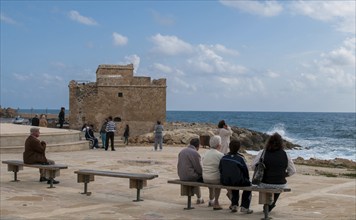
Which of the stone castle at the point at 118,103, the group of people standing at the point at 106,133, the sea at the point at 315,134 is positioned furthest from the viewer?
the sea at the point at 315,134

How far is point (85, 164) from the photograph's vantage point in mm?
13898

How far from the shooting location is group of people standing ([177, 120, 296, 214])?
7.21 metres

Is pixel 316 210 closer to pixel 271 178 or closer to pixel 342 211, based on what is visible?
pixel 342 211

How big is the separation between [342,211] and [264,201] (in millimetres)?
1740

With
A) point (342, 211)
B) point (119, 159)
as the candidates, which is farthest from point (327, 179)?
point (119, 159)

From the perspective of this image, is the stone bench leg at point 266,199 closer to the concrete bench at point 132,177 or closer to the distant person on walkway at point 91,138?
the concrete bench at point 132,177

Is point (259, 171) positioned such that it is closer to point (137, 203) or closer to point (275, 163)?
point (275, 163)

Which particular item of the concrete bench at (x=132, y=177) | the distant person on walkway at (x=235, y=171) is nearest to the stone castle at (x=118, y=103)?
the concrete bench at (x=132, y=177)

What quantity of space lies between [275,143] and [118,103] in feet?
98.6

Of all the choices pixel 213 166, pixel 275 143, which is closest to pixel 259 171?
pixel 275 143

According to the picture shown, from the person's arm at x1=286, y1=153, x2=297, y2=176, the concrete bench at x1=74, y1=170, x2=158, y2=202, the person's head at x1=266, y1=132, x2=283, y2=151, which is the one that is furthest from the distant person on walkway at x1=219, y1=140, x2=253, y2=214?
the concrete bench at x1=74, y1=170, x2=158, y2=202

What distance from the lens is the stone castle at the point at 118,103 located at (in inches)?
1435

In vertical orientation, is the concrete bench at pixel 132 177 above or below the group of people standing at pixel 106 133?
below

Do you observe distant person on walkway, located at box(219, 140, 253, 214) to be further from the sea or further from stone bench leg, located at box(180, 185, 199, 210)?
the sea
